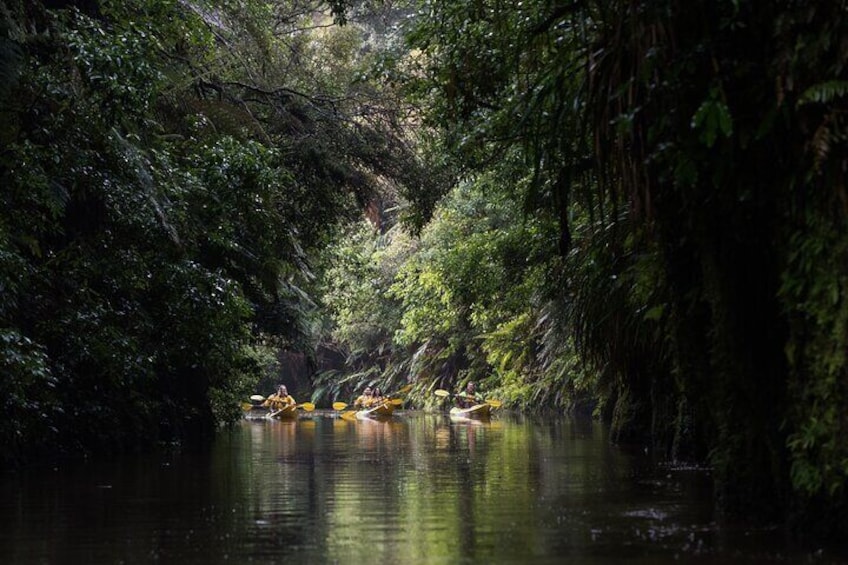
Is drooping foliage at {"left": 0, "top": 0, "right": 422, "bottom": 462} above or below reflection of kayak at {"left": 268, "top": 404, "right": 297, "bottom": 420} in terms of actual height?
above

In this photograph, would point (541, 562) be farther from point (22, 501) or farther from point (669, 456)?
point (669, 456)

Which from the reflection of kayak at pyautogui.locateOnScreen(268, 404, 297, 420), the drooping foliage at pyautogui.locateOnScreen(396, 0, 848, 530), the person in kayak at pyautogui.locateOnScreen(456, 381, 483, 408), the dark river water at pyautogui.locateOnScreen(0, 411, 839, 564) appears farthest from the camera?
the person in kayak at pyautogui.locateOnScreen(456, 381, 483, 408)

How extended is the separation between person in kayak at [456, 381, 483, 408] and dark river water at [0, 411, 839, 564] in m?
22.8

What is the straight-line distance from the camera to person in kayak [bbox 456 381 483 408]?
39594 millimetres

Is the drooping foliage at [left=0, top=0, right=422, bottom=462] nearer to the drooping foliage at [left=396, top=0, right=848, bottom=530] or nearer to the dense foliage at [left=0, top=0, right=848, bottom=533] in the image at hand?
the dense foliage at [left=0, top=0, right=848, bottom=533]

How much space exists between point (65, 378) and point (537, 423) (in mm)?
15470

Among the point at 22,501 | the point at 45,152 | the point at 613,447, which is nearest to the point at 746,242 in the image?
the point at 22,501

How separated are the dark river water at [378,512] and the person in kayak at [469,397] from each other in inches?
899

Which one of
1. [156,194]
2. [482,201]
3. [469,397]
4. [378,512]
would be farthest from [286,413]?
[378,512]

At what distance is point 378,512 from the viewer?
934 cm

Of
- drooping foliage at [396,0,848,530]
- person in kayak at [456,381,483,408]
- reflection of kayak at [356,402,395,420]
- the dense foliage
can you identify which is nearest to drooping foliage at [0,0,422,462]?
the dense foliage

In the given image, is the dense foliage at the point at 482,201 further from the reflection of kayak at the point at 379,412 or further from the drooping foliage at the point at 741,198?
the reflection of kayak at the point at 379,412

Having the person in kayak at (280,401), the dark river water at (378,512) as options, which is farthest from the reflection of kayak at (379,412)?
the dark river water at (378,512)

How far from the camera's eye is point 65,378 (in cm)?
1616
